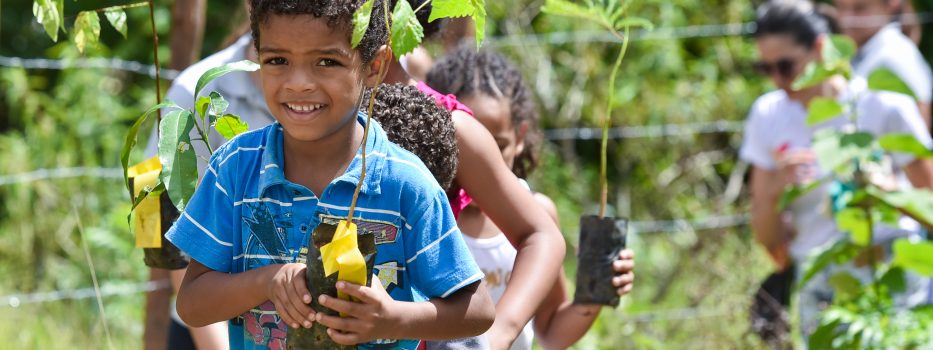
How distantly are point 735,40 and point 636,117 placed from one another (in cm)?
94

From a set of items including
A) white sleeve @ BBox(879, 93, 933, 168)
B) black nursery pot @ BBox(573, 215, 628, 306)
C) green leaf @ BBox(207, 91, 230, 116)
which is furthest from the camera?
white sleeve @ BBox(879, 93, 933, 168)

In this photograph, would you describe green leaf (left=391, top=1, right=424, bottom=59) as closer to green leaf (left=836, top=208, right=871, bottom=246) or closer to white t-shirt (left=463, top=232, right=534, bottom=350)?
white t-shirt (left=463, top=232, right=534, bottom=350)

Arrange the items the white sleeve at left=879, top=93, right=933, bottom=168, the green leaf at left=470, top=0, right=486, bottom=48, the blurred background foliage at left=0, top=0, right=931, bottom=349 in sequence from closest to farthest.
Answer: the green leaf at left=470, top=0, right=486, bottom=48
the white sleeve at left=879, top=93, right=933, bottom=168
the blurred background foliage at left=0, top=0, right=931, bottom=349

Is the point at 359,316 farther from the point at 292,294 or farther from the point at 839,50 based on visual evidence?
the point at 839,50

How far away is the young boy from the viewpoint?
174 cm

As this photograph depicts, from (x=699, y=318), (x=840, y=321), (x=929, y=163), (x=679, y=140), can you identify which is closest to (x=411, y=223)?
(x=840, y=321)

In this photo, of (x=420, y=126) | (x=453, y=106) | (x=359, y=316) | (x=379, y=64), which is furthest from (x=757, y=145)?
(x=359, y=316)

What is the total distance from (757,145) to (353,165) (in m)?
3.06

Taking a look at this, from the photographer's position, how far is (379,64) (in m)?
1.86

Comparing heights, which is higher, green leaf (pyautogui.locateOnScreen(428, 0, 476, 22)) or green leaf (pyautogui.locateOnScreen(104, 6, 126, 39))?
green leaf (pyautogui.locateOnScreen(428, 0, 476, 22))

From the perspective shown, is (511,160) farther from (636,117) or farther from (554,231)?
(636,117)

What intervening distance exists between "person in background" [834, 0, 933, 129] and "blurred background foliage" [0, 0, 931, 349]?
0.98 meters

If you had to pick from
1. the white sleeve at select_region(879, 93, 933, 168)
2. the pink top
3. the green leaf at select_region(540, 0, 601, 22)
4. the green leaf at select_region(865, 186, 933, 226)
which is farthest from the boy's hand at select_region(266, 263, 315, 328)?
the white sleeve at select_region(879, 93, 933, 168)

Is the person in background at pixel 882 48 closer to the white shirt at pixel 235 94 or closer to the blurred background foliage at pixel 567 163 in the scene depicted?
the blurred background foliage at pixel 567 163
